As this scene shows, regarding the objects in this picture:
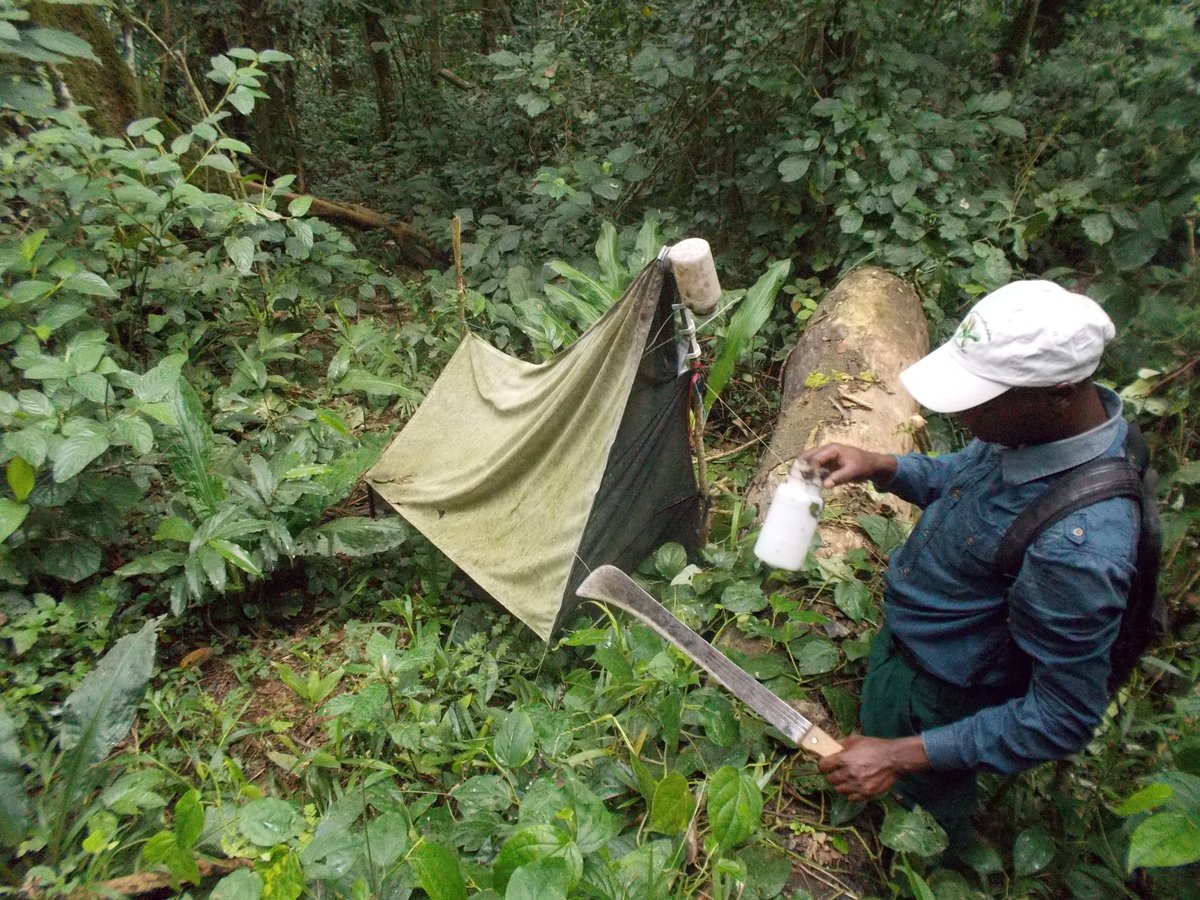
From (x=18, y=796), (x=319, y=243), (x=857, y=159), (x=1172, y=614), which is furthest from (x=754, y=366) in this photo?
(x=18, y=796)

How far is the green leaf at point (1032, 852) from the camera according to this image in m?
1.55

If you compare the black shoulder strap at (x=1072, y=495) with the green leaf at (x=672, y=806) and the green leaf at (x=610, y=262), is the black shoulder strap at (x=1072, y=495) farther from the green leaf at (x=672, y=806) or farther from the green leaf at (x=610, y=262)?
the green leaf at (x=610, y=262)

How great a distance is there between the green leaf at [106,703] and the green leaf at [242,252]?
2018 mm

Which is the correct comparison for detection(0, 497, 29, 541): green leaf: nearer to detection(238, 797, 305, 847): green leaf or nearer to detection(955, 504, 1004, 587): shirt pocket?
detection(238, 797, 305, 847): green leaf

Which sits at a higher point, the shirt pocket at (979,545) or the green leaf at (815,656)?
the shirt pocket at (979,545)

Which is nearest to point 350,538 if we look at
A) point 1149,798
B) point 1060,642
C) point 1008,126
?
point 1060,642

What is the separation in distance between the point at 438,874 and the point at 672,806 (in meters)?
0.50

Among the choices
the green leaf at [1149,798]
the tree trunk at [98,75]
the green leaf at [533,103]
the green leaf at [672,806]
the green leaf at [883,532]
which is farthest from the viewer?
the green leaf at [533,103]

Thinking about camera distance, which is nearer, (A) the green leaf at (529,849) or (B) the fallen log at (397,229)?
(A) the green leaf at (529,849)

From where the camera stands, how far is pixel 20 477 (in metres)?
2.19

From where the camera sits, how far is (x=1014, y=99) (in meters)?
4.49

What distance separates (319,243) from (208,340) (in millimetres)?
1002

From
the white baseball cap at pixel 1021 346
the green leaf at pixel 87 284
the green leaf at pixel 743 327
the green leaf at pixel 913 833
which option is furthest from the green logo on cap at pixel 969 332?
the green leaf at pixel 87 284

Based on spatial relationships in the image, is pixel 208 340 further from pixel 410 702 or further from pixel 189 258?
pixel 410 702
